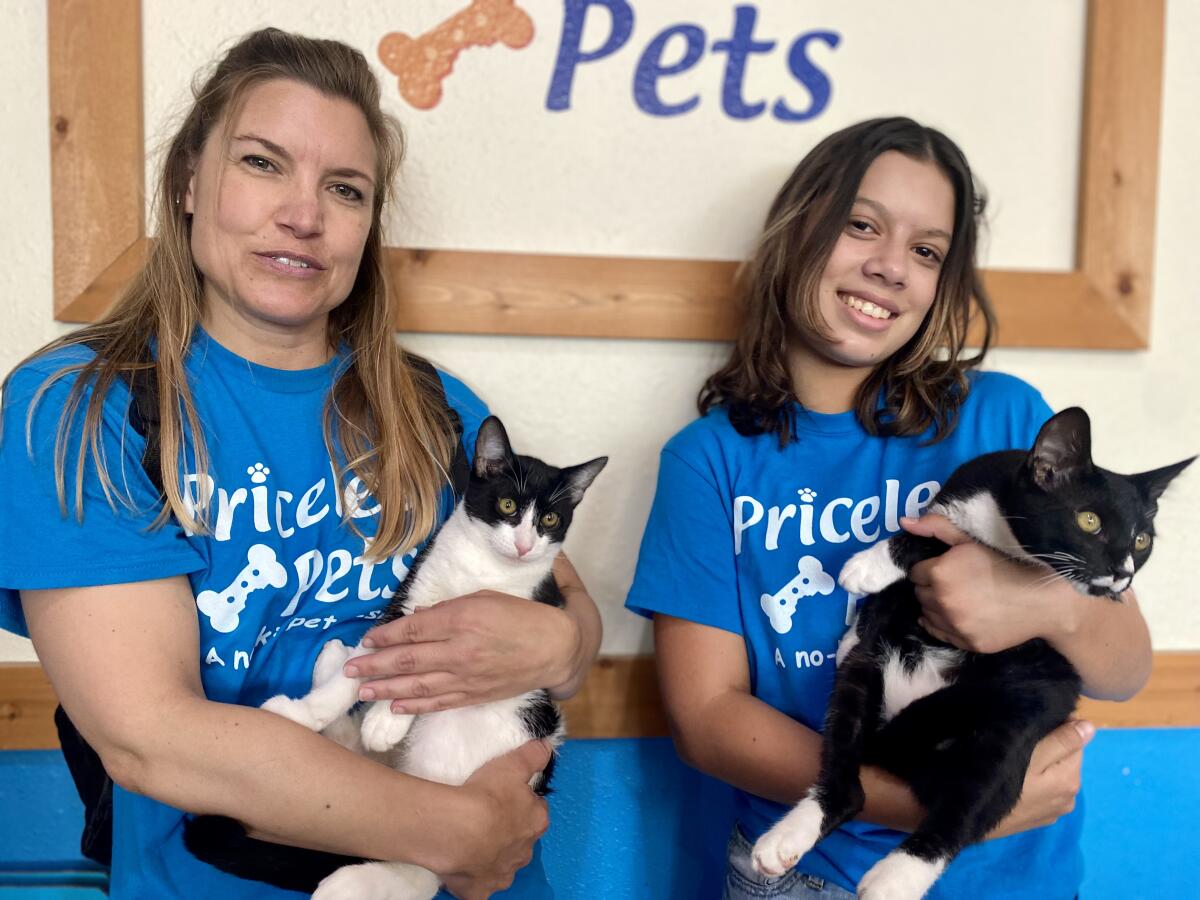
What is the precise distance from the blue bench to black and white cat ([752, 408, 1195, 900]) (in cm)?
52

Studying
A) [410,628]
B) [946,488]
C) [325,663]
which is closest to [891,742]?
[946,488]

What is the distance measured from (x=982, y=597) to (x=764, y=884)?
21.6 inches

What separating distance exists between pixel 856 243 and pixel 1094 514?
1.78 ft

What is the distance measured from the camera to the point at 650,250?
161cm

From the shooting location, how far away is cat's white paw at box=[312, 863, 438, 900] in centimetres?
99

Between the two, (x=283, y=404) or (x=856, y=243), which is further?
(x=856, y=243)

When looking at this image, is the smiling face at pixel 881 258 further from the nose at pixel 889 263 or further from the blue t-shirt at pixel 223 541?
the blue t-shirt at pixel 223 541

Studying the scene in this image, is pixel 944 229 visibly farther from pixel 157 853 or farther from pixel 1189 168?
pixel 157 853

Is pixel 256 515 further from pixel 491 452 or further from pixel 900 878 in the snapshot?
pixel 900 878

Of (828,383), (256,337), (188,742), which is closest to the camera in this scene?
(188,742)

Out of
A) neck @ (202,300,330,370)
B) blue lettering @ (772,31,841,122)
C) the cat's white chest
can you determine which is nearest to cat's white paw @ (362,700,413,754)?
neck @ (202,300,330,370)

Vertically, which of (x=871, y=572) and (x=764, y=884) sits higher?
(x=871, y=572)

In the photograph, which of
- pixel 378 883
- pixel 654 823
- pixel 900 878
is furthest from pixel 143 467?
pixel 654 823

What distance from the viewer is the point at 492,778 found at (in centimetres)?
114
